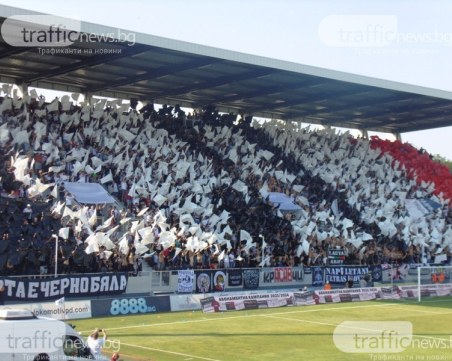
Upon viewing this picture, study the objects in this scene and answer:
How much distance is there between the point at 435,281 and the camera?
47125 mm

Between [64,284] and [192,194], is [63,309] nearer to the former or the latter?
[64,284]

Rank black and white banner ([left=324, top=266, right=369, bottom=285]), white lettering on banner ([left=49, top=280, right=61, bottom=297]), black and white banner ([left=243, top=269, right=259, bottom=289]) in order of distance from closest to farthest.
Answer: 1. white lettering on banner ([left=49, top=280, right=61, bottom=297])
2. black and white banner ([left=243, top=269, right=259, bottom=289])
3. black and white banner ([left=324, top=266, right=369, bottom=285])

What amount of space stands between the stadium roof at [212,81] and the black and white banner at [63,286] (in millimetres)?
11494

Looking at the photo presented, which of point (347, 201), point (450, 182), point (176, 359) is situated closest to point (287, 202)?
point (347, 201)

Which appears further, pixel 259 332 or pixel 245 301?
pixel 245 301

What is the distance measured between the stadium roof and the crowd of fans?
2.06 metres

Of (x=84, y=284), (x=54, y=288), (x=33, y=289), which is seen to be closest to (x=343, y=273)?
(x=84, y=284)

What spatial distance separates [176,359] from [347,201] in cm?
3301

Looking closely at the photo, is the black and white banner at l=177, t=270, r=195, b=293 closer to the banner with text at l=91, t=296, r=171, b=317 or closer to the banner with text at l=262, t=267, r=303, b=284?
the banner with text at l=91, t=296, r=171, b=317
